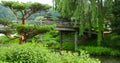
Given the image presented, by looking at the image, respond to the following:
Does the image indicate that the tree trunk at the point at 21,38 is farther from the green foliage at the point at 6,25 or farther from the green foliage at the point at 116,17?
the green foliage at the point at 116,17

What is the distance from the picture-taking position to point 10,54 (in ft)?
22.2

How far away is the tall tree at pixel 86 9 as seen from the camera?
19.9 metres

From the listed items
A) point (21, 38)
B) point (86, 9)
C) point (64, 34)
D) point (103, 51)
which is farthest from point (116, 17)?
point (21, 38)

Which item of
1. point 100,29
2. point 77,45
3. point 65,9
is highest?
point 65,9

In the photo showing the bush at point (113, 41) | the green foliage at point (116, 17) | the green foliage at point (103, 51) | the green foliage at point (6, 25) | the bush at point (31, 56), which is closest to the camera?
the bush at point (31, 56)

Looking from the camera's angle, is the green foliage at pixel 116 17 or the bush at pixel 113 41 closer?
the green foliage at pixel 116 17

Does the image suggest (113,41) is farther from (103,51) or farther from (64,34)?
(64,34)

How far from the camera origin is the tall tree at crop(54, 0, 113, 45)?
65.3 feet

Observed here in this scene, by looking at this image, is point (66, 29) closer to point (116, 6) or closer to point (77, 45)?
point (77, 45)

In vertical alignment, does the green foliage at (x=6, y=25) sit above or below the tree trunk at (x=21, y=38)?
above

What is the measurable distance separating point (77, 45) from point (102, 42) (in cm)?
209

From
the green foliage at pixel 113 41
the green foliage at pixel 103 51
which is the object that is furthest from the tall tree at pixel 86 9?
the green foliage at pixel 113 41

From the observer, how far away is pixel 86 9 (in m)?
19.8

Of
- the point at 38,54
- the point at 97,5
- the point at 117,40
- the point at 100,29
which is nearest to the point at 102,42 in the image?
the point at 117,40
